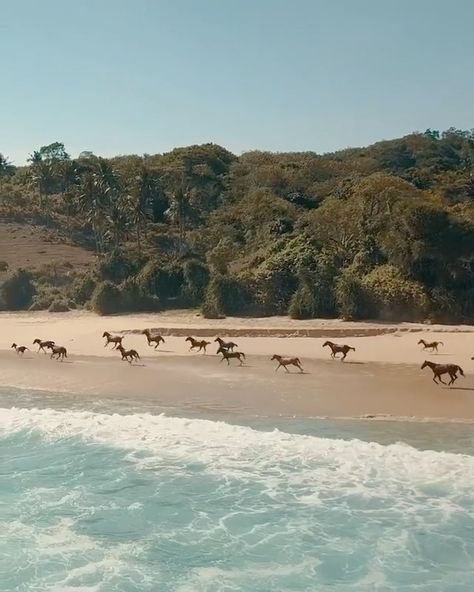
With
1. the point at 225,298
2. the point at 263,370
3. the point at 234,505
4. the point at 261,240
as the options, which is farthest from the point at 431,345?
the point at 261,240

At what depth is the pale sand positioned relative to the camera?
2011cm

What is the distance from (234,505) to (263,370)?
39.4 ft

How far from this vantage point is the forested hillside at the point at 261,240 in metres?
35.7

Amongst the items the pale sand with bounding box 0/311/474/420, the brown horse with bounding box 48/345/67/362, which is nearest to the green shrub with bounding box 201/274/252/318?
the pale sand with bounding box 0/311/474/420

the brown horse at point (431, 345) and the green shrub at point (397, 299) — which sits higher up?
the green shrub at point (397, 299)

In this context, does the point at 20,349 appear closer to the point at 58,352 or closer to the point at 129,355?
the point at 58,352

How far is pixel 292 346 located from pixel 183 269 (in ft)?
51.5

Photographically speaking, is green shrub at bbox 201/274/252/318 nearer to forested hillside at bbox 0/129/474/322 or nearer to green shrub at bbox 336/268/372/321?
forested hillside at bbox 0/129/474/322

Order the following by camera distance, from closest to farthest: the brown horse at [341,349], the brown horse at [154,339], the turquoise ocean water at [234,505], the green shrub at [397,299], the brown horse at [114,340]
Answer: the turquoise ocean water at [234,505], the brown horse at [341,349], the brown horse at [114,340], the brown horse at [154,339], the green shrub at [397,299]

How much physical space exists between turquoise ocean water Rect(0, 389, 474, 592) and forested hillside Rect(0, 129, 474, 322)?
18.6 metres

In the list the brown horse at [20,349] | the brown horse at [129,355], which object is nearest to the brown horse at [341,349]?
the brown horse at [129,355]

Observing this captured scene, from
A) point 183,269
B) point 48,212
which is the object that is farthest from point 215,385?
point 48,212

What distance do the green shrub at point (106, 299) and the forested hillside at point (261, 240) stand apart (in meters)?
0.06

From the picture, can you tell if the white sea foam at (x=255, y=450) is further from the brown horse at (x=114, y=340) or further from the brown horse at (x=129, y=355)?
the brown horse at (x=114, y=340)
